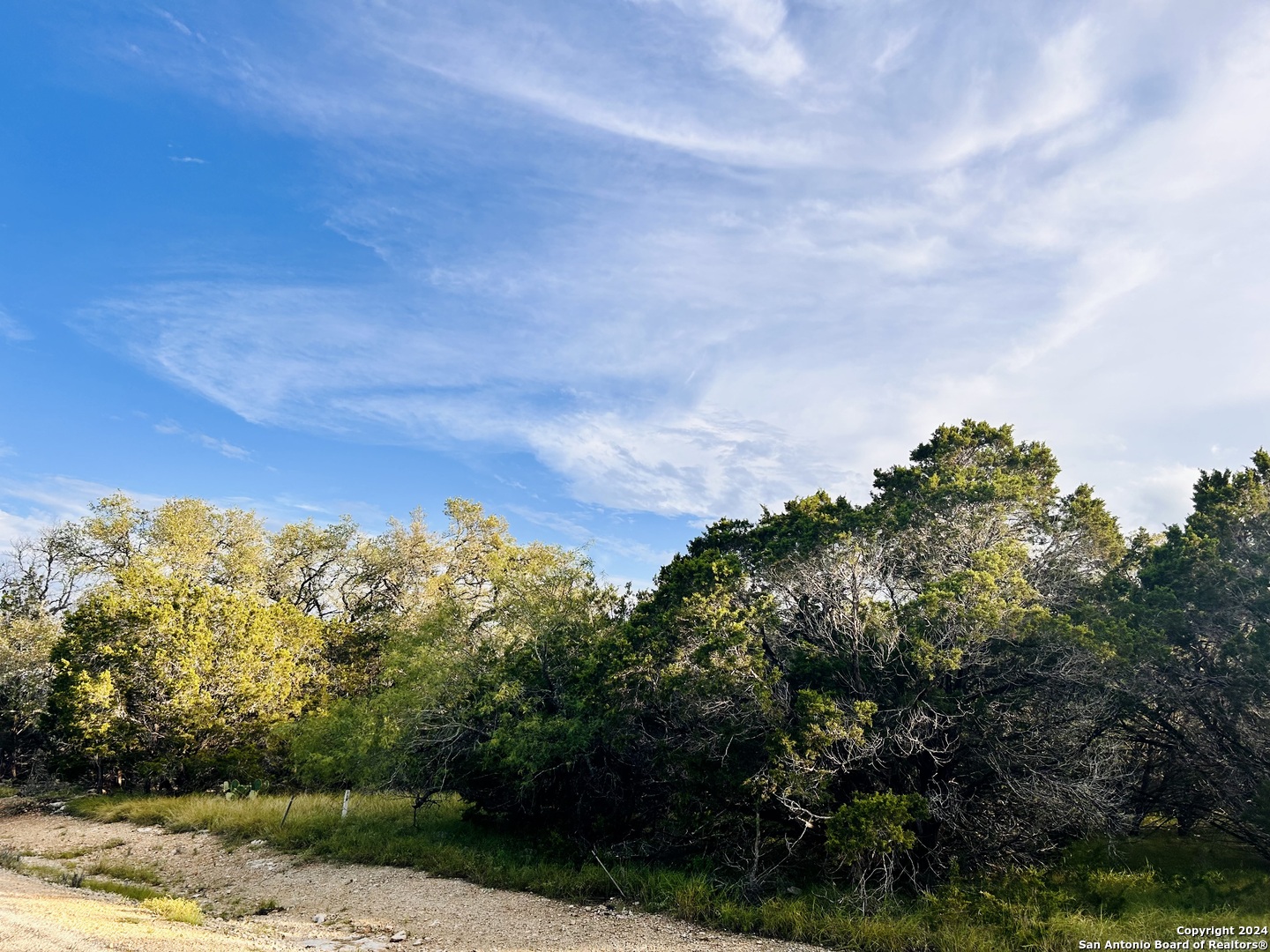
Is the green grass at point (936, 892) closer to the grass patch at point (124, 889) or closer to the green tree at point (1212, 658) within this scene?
the green tree at point (1212, 658)

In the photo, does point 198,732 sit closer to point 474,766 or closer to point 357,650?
point 357,650

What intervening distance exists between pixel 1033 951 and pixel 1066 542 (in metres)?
9.66

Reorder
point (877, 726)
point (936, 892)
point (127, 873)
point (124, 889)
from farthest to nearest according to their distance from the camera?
point (127, 873) < point (124, 889) < point (877, 726) < point (936, 892)

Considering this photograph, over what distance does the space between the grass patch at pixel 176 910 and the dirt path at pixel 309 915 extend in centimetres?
30

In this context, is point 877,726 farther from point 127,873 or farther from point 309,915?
point 127,873

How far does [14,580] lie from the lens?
36.5m

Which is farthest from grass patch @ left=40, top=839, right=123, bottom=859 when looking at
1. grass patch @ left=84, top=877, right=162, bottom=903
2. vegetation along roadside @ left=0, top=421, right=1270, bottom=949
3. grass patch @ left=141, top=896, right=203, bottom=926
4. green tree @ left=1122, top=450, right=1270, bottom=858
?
green tree @ left=1122, top=450, right=1270, bottom=858

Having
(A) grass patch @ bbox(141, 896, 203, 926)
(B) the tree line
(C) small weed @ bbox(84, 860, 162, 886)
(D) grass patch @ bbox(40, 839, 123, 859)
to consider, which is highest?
(B) the tree line

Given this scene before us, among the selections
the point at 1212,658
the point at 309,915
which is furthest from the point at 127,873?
the point at 1212,658

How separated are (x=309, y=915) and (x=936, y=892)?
12347 millimetres

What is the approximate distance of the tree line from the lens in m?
12.8

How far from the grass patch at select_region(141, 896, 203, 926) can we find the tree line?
5.37m

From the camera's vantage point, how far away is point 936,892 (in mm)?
12562

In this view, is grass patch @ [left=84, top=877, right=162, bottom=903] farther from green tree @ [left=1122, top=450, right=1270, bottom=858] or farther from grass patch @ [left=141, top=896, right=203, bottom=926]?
green tree @ [left=1122, top=450, right=1270, bottom=858]
